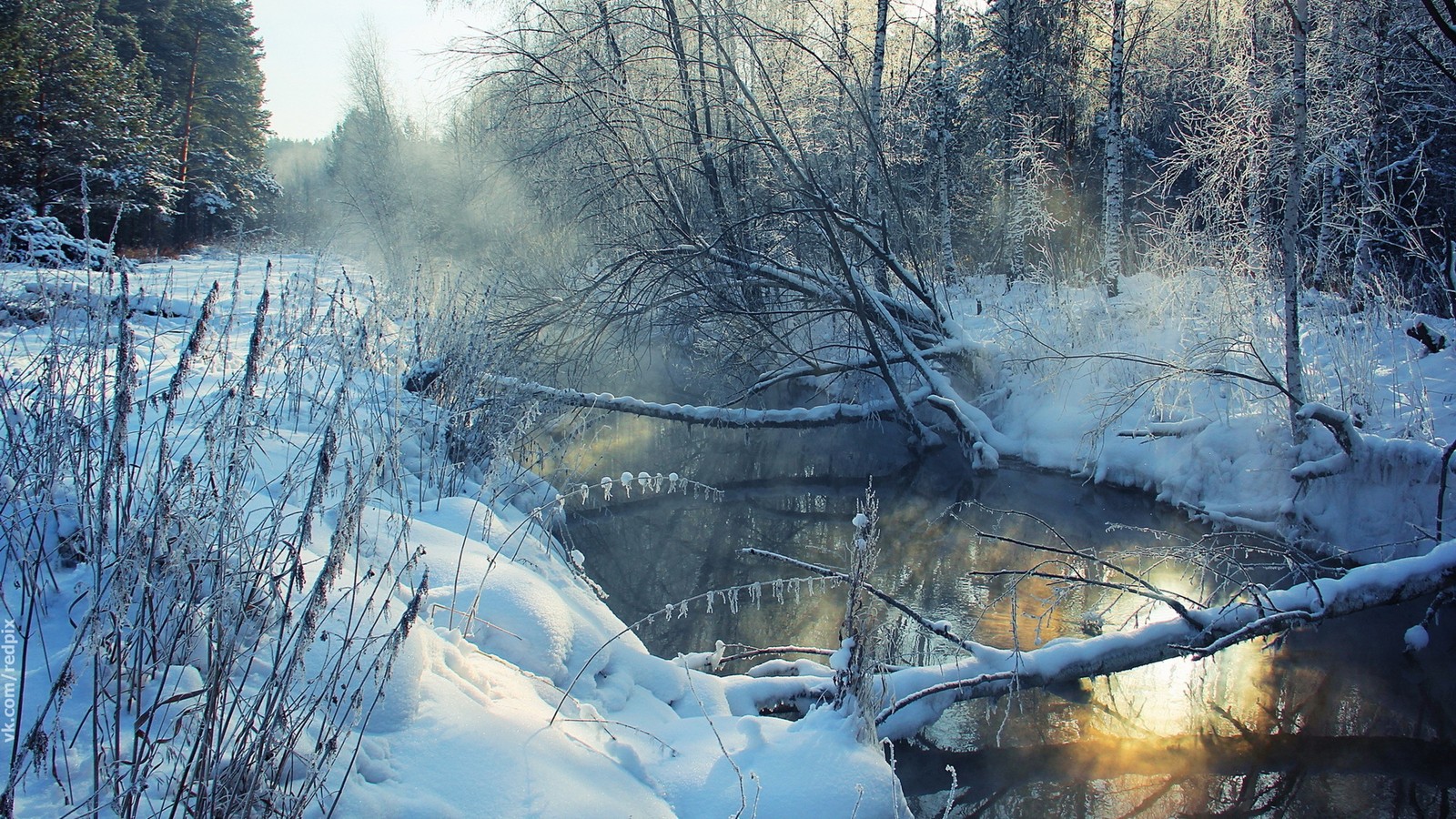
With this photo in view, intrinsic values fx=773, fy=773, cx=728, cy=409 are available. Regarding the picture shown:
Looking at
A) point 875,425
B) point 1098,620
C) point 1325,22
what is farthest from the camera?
point 875,425

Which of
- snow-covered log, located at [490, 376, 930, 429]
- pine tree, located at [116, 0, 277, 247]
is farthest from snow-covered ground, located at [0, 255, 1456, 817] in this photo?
pine tree, located at [116, 0, 277, 247]

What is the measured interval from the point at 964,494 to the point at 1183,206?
10.3 feet

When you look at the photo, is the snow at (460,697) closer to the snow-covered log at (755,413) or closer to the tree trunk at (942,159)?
the snow-covered log at (755,413)

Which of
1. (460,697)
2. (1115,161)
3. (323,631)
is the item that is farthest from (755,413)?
(1115,161)

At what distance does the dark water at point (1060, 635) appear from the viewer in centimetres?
334

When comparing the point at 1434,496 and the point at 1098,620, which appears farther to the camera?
the point at 1434,496

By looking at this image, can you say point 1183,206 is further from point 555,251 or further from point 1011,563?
point 555,251

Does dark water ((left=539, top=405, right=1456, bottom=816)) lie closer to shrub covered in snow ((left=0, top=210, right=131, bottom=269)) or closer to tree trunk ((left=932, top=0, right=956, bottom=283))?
shrub covered in snow ((left=0, top=210, right=131, bottom=269))

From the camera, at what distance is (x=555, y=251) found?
12789mm

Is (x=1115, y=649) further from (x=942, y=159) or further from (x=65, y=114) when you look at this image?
(x=65, y=114)

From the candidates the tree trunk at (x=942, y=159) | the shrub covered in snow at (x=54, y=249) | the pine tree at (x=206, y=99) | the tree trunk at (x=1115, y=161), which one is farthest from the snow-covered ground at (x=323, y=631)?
the pine tree at (x=206, y=99)

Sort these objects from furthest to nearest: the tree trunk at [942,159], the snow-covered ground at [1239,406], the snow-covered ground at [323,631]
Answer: the tree trunk at [942,159] → the snow-covered ground at [1239,406] → the snow-covered ground at [323,631]

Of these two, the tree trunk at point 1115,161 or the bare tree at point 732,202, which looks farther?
the tree trunk at point 1115,161

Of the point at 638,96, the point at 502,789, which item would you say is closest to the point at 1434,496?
the point at 502,789
